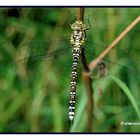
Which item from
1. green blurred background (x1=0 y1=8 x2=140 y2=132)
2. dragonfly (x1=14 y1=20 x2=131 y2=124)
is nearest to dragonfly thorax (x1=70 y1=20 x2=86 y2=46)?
dragonfly (x1=14 y1=20 x2=131 y2=124)

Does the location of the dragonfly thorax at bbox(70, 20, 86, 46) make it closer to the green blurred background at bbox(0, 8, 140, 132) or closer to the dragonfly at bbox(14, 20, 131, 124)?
the dragonfly at bbox(14, 20, 131, 124)

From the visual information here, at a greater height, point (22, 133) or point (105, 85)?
point (105, 85)

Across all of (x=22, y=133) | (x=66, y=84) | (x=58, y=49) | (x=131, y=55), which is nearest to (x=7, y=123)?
(x=22, y=133)

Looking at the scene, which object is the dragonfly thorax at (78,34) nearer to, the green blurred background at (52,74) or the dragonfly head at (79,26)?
the dragonfly head at (79,26)

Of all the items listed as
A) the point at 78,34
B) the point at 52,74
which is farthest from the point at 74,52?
the point at 52,74

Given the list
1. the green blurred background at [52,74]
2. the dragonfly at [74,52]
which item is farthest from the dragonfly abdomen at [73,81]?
the green blurred background at [52,74]

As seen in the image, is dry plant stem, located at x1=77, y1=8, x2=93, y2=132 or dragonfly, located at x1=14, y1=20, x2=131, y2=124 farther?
dragonfly, located at x1=14, y1=20, x2=131, y2=124

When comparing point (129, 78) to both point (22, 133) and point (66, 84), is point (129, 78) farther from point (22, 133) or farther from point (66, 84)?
point (22, 133)

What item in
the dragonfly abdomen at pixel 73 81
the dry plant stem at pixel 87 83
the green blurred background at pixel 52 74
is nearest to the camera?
the dry plant stem at pixel 87 83
